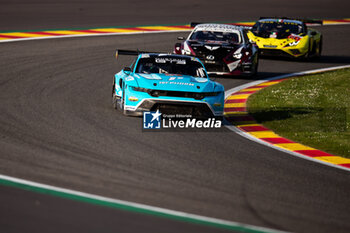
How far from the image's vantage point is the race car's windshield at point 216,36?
18938 mm

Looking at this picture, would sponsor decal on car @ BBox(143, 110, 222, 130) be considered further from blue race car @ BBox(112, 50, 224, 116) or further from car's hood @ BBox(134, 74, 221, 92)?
car's hood @ BBox(134, 74, 221, 92)

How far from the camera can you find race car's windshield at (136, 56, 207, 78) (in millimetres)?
13336

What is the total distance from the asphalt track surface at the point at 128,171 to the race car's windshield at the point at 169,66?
112 cm

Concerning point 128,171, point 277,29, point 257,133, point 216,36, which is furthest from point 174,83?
point 277,29

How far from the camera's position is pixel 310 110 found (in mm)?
14977

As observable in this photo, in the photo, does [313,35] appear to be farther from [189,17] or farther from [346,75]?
[189,17]

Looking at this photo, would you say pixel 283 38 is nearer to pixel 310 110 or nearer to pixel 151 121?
pixel 310 110

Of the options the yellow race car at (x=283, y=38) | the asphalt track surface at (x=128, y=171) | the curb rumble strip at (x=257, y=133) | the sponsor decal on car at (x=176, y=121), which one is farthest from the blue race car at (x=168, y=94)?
the yellow race car at (x=283, y=38)

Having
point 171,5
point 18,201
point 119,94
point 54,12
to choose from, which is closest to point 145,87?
point 119,94

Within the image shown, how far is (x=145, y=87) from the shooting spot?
12203 mm

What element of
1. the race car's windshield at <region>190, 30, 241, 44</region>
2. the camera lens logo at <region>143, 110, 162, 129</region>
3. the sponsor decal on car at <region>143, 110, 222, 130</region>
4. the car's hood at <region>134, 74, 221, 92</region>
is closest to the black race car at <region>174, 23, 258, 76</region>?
the race car's windshield at <region>190, 30, 241, 44</region>

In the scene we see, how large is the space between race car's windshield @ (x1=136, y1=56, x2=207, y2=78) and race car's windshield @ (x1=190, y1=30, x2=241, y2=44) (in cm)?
546

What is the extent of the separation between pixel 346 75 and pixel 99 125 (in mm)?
10629

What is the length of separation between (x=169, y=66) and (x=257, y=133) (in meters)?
2.32
